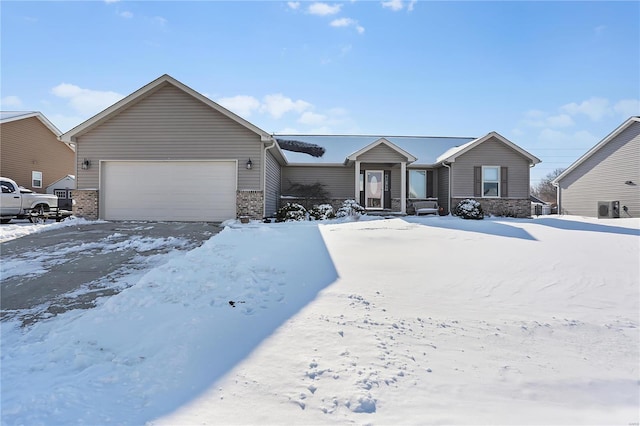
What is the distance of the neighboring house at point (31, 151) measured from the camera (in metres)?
18.1

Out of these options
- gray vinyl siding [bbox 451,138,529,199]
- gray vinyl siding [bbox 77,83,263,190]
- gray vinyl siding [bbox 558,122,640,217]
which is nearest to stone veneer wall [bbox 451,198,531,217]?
gray vinyl siding [bbox 451,138,529,199]

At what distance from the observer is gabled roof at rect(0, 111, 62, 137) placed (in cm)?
1793

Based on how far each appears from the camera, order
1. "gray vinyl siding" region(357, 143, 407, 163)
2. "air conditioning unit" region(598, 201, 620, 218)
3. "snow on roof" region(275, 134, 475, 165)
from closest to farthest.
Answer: "gray vinyl siding" region(357, 143, 407, 163) → "air conditioning unit" region(598, 201, 620, 218) → "snow on roof" region(275, 134, 475, 165)

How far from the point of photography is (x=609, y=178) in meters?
16.2

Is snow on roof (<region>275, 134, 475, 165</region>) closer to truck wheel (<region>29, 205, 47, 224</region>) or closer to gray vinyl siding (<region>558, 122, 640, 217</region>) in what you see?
gray vinyl siding (<region>558, 122, 640, 217</region>)

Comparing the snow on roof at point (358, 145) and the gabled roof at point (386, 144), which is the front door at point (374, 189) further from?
the gabled roof at point (386, 144)

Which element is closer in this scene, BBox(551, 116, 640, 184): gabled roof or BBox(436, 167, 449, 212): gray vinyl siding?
BBox(551, 116, 640, 184): gabled roof

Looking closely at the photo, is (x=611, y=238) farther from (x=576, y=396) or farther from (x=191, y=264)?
(x=191, y=264)

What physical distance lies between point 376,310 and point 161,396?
2.24 m

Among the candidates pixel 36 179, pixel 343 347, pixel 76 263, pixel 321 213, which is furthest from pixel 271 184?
pixel 36 179

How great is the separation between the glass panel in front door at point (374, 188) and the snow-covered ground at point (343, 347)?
12500 millimetres

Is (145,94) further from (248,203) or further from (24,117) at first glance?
(24,117)

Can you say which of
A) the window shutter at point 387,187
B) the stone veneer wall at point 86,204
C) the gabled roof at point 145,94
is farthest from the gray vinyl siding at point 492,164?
the stone veneer wall at point 86,204

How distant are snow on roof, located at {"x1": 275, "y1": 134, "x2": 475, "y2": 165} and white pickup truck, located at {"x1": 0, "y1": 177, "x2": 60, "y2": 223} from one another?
36.1ft
